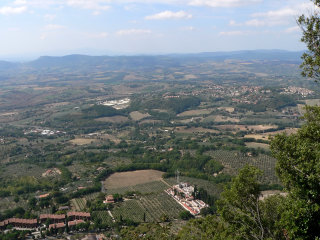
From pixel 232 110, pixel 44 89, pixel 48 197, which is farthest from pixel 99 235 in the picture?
pixel 44 89

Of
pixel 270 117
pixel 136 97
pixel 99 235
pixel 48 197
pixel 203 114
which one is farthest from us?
pixel 136 97

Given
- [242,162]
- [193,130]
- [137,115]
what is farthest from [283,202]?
[137,115]

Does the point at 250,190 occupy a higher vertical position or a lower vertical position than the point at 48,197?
higher

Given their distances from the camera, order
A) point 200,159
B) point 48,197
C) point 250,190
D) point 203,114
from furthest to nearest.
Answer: point 203,114, point 200,159, point 48,197, point 250,190

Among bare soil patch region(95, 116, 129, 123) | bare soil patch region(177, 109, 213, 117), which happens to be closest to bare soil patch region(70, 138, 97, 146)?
bare soil patch region(95, 116, 129, 123)

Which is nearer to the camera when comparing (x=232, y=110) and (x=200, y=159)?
(x=200, y=159)

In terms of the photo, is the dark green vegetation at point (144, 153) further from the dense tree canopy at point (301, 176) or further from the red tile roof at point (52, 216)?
the red tile roof at point (52, 216)

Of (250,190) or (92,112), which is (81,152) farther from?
(250,190)

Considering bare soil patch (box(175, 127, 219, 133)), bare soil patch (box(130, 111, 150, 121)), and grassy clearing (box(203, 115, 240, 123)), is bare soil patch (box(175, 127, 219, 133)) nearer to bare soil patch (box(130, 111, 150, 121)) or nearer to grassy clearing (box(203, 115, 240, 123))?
grassy clearing (box(203, 115, 240, 123))
